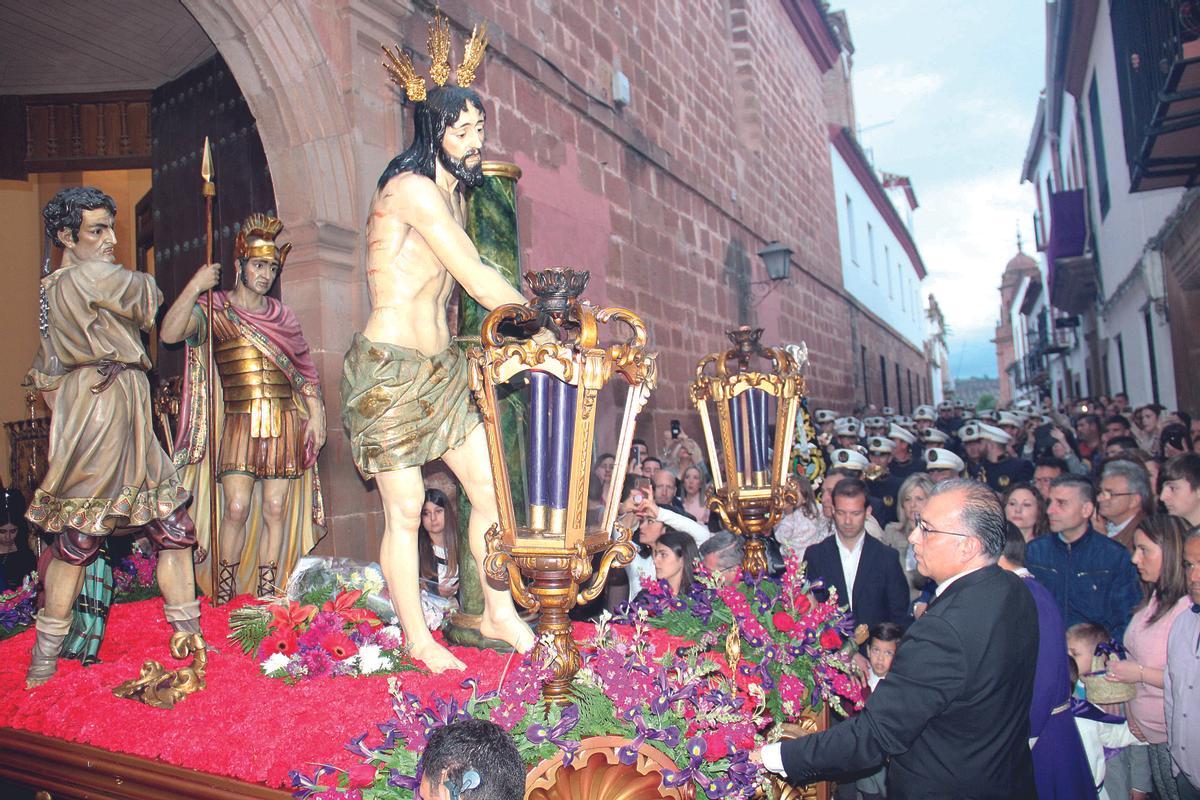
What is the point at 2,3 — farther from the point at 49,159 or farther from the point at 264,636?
the point at 264,636

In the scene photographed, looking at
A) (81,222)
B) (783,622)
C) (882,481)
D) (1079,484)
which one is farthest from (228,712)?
(882,481)

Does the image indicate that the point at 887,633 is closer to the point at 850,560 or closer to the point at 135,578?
the point at 850,560

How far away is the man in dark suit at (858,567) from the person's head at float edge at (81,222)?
→ 356 centimetres

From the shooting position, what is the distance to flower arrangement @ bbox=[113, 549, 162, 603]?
16.8 ft

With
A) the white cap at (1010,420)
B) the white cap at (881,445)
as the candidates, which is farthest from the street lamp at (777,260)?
the white cap at (1010,420)

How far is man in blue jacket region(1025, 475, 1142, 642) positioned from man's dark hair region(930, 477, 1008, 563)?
6.70 feet

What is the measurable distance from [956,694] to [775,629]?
102 centimetres

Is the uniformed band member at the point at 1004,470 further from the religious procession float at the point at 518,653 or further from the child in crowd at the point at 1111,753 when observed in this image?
the religious procession float at the point at 518,653

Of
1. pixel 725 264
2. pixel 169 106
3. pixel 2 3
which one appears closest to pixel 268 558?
pixel 169 106

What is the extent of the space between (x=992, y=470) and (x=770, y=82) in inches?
382

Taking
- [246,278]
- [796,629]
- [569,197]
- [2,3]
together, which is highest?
[2,3]

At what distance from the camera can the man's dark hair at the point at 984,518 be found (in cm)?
254

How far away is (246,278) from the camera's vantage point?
4820 mm

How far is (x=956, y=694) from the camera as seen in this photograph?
242 cm
